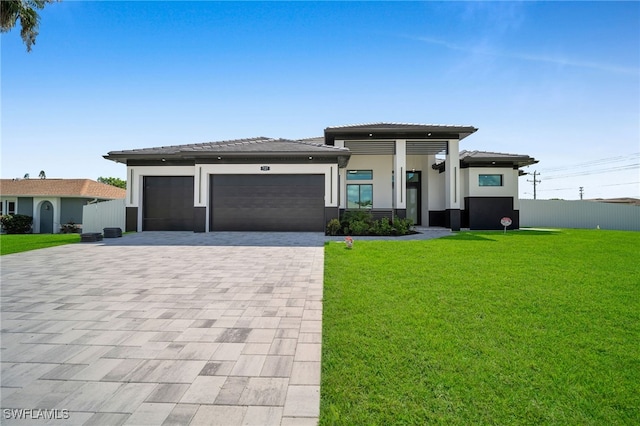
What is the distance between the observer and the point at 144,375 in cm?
249

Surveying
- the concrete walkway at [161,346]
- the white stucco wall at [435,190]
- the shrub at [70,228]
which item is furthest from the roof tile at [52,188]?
the white stucco wall at [435,190]

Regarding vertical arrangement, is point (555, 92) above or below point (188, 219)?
above

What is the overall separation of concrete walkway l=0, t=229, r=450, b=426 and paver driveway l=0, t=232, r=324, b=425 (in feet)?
0.04

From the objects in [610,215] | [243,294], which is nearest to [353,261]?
[243,294]

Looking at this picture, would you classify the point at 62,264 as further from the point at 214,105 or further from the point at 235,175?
the point at 214,105

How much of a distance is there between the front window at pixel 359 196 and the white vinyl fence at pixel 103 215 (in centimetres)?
1342

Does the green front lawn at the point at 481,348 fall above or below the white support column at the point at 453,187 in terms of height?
below

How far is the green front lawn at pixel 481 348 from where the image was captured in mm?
2002

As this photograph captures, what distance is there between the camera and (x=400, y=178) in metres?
15.4

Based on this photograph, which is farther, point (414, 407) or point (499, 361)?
point (499, 361)

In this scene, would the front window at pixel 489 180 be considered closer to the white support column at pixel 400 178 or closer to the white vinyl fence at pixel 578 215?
the white support column at pixel 400 178

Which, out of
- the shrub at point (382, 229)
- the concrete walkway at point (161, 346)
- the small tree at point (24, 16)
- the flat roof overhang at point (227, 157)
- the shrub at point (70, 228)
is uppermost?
the small tree at point (24, 16)

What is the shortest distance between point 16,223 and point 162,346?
26316mm

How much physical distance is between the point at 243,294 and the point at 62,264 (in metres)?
5.95
